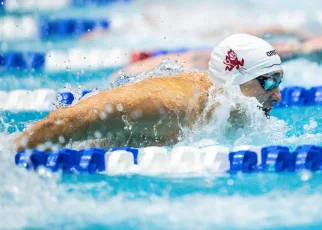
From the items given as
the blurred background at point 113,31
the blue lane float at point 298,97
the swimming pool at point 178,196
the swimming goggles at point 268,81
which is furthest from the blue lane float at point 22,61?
the swimming goggles at point 268,81

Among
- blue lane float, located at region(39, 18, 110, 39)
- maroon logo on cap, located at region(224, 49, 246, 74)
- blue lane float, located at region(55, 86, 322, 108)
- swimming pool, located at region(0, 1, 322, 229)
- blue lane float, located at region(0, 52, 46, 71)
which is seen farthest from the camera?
blue lane float, located at region(39, 18, 110, 39)

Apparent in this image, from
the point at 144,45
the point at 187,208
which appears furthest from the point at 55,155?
the point at 144,45

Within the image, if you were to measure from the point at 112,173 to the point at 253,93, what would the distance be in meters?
0.76

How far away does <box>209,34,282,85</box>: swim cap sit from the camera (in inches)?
132

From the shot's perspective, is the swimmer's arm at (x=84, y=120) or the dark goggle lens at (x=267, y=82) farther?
the dark goggle lens at (x=267, y=82)

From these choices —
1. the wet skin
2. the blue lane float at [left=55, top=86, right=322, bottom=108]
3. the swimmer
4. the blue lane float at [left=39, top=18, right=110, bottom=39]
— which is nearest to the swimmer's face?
the swimmer

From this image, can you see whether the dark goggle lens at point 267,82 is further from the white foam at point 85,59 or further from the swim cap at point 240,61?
the white foam at point 85,59

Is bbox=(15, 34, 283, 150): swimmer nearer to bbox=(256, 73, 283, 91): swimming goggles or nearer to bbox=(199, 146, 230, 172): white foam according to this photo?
bbox=(256, 73, 283, 91): swimming goggles

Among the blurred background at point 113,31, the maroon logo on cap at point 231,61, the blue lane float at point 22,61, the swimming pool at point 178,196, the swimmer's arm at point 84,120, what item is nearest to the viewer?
the swimming pool at point 178,196

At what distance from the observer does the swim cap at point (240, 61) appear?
3.35 m

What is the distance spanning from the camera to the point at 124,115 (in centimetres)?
310

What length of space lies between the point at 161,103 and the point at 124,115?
16cm

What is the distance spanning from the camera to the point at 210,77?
342cm

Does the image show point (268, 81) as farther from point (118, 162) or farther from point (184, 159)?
point (118, 162)
